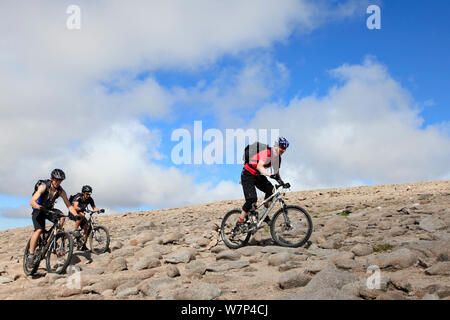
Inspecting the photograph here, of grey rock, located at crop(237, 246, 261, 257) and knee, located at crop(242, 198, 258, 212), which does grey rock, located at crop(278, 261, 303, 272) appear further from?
knee, located at crop(242, 198, 258, 212)

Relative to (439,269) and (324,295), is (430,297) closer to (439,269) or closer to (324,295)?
(324,295)

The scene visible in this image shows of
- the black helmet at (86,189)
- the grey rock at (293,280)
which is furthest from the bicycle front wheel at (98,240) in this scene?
the grey rock at (293,280)

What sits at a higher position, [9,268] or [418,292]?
[418,292]

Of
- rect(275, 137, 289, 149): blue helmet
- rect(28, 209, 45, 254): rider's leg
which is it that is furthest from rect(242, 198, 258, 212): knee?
rect(28, 209, 45, 254): rider's leg

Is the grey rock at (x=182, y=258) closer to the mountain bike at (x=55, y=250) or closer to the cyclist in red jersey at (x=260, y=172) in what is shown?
the cyclist in red jersey at (x=260, y=172)

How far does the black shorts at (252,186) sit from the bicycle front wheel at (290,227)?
2.90ft

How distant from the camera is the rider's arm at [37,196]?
980cm

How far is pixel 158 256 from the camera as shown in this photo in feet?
33.3

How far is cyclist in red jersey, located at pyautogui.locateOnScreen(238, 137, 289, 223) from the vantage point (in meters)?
9.70

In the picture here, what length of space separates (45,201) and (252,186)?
597cm
